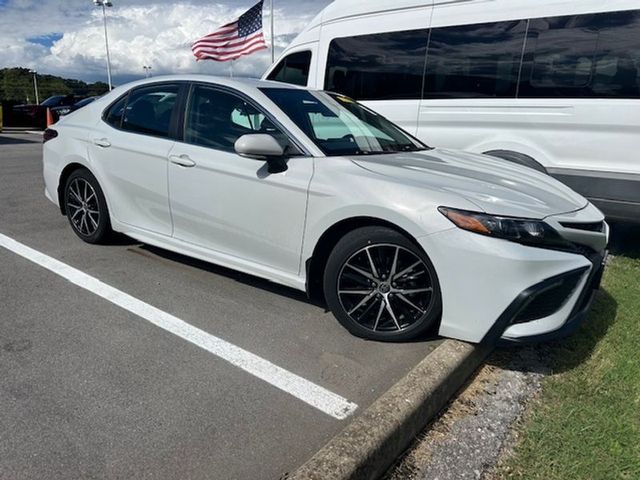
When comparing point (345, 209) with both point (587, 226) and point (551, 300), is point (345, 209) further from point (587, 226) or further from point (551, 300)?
point (587, 226)

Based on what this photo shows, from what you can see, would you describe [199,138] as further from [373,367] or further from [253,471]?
[253,471]

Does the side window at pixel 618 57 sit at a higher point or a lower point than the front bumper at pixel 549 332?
higher

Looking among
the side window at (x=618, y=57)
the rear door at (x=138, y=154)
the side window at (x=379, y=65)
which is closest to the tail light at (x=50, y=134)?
the rear door at (x=138, y=154)

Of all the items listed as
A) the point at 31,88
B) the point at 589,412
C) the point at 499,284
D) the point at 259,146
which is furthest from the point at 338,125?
the point at 31,88

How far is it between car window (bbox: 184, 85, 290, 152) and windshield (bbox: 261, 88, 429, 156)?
0.57ft

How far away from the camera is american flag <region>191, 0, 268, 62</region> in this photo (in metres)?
11.8

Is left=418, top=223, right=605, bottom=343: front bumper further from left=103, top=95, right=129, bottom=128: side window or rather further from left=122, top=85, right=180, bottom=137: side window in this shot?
left=103, top=95, right=129, bottom=128: side window

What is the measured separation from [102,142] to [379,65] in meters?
3.52

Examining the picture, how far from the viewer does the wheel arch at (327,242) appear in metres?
2.93

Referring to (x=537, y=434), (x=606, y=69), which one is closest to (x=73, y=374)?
(x=537, y=434)

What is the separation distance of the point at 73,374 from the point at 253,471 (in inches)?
46.7

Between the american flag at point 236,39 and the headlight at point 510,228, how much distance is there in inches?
414

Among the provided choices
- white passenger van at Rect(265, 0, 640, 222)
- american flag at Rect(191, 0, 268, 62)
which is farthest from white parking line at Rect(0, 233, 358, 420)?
american flag at Rect(191, 0, 268, 62)

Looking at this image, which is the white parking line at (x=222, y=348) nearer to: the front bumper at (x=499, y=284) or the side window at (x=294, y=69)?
the front bumper at (x=499, y=284)
